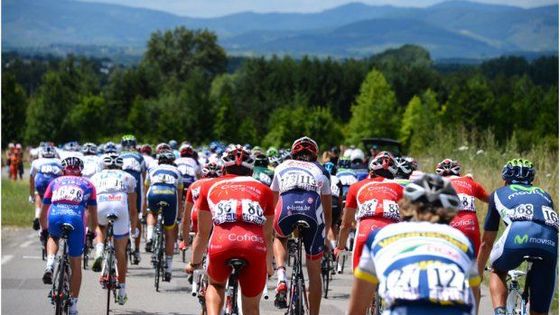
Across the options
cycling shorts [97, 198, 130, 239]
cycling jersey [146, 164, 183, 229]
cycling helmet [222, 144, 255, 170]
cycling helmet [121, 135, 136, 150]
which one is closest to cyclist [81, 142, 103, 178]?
cycling helmet [121, 135, 136, 150]

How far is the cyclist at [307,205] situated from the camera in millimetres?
11906

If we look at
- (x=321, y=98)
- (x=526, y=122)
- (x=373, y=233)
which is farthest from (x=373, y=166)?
(x=321, y=98)

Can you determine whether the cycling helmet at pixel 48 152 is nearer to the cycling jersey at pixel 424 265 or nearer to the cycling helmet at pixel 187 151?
the cycling helmet at pixel 187 151

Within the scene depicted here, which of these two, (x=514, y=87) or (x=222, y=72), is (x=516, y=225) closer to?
(x=514, y=87)

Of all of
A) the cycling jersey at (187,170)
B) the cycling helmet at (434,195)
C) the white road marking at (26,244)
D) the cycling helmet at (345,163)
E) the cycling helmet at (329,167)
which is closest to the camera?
the cycling helmet at (434,195)

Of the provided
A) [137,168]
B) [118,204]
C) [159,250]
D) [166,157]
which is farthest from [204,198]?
[137,168]

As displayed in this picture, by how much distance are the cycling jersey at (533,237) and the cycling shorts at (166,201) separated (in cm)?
772

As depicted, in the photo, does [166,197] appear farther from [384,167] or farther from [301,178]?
[384,167]

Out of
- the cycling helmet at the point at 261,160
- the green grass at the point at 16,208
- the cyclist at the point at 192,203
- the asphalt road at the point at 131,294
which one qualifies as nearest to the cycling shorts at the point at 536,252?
the cyclist at the point at 192,203

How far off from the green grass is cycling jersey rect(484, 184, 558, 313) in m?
20.8

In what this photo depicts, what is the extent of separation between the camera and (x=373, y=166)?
11414 mm

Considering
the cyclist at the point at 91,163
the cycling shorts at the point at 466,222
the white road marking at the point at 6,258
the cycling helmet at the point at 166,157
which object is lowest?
the white road marking at the point at 6,258

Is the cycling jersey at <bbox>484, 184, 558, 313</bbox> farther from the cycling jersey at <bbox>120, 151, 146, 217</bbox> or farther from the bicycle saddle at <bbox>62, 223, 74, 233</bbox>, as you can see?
the cycling jersey at <bbox>120, 151, 146, 217</bbox>

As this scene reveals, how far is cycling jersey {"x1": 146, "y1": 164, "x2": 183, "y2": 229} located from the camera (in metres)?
17.1
